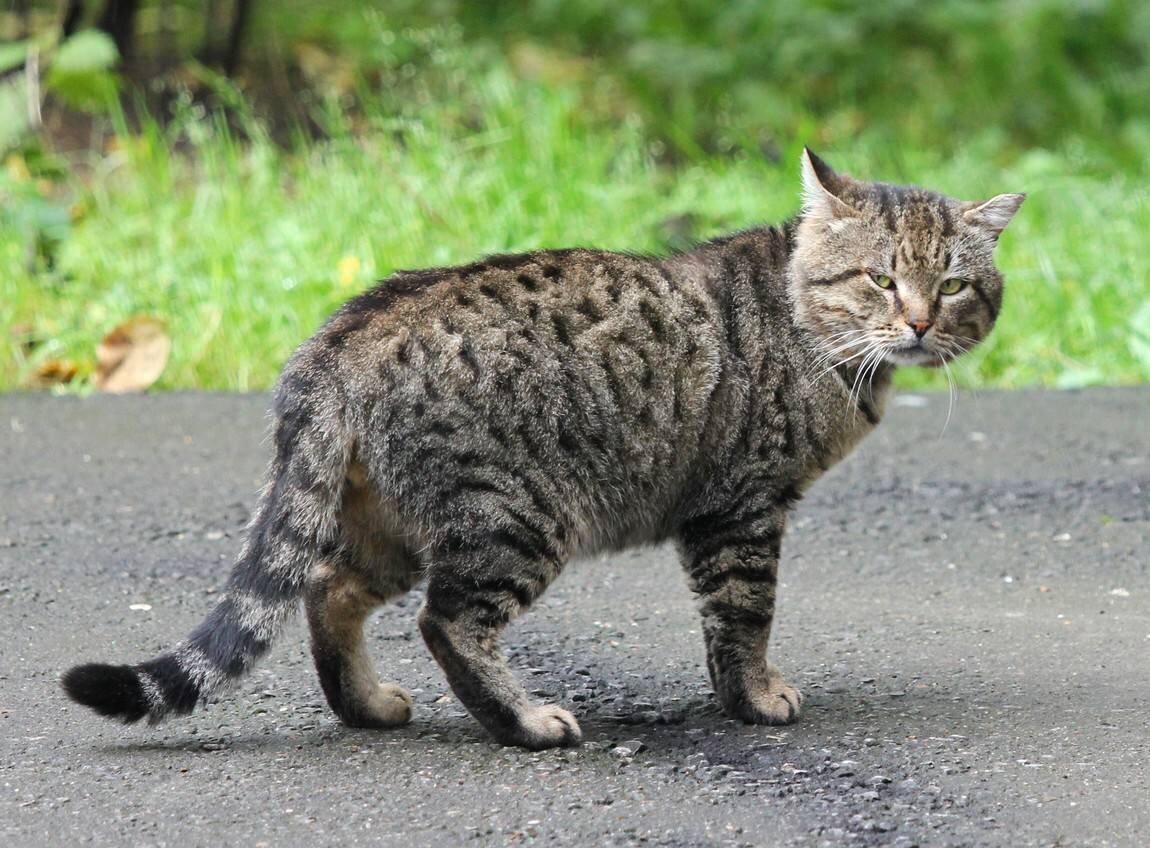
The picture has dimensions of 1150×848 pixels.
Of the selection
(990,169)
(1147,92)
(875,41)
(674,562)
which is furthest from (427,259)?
(1147,92)

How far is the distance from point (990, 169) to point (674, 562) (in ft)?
19.4

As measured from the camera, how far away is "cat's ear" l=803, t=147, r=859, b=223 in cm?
395

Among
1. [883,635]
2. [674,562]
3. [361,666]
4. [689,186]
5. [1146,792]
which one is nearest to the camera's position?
[1146,792]

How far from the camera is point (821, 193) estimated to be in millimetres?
3963

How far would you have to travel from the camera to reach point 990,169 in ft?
32.9

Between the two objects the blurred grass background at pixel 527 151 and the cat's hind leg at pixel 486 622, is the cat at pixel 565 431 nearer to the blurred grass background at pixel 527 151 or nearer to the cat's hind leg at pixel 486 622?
the cat's hind leg at pixel 486 622

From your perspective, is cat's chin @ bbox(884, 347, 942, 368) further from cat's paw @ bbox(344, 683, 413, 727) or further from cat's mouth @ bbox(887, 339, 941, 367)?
cat's paw @ bbox(344, 683, 413, 727)

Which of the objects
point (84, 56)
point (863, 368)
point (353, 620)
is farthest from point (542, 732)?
point (84, 56)

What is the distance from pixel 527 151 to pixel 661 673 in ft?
16.6

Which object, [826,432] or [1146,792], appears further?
[826,432]

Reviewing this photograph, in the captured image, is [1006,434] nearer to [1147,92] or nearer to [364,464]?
[364,464]

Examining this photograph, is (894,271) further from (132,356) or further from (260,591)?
(132,356)

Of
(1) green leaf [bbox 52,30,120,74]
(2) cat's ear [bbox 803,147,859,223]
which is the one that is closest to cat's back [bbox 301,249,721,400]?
(2) cat's ear [bbox 803,147,859,223]

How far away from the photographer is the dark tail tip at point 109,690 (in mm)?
3203
